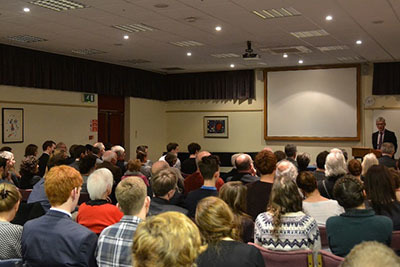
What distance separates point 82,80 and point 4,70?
8.85ft

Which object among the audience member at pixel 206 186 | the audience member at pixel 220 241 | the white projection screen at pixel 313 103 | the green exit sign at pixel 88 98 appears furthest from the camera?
the white projection screen at pixel 313 103

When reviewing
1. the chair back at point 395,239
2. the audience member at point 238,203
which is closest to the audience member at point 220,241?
the audience member at point 238,203

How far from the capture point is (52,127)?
12.4 m

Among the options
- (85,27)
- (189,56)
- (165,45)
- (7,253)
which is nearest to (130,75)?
(189,56)

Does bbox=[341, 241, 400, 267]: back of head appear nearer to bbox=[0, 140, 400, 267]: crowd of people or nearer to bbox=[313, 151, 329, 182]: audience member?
bbox=[0, 140, 400, 267]: crowd of people

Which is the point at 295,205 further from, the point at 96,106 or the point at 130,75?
the point at 130,75

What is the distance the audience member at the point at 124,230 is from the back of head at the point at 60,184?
0.36 meters

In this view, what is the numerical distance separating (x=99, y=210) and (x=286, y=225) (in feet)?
5.13

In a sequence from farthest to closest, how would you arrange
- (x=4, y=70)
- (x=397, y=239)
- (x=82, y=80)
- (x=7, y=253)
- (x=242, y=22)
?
1. (x=82, y=80)
2. (x=4, y=70)
3. (x=242, y=22)
4. (x=397, y=239)
5. (x=7, y=253)

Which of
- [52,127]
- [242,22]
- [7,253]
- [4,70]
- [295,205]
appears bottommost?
[7,253]

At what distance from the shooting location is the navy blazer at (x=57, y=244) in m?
2.86

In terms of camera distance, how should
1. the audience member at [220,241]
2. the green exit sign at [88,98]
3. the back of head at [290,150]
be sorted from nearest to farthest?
1. the audience member at [220,241]
2. the back of head at [290,150]
3. the green exit sign at [88,98]

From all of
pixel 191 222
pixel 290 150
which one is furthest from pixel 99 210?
pixel 290 150

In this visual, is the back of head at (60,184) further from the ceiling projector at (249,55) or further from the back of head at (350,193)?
the ceiling projector at (249,55)
